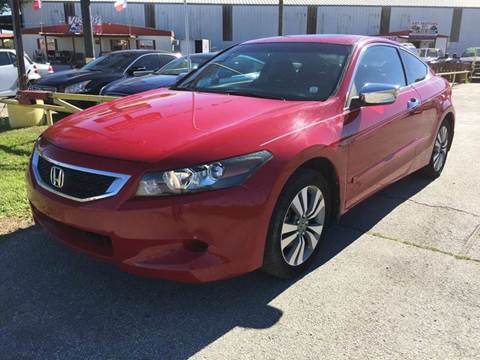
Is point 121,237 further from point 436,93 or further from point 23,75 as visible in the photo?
point 23,75

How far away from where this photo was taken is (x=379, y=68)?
4289 millimetres

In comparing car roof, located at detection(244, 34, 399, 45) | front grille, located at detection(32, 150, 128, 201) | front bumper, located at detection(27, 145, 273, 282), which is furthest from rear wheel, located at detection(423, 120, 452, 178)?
front grille, located at detection(32, 150, 128, 201)

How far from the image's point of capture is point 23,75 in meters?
10.1

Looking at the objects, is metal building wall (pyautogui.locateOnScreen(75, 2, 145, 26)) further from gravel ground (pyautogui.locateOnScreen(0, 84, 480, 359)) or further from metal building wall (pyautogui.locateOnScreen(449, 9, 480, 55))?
gravel ground (pyautogui.locateOnScreen(0, 84, 480, 359))

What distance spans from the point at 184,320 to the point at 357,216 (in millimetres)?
2242

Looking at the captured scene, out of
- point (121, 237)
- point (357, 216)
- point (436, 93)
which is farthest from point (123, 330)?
point (436, 93)

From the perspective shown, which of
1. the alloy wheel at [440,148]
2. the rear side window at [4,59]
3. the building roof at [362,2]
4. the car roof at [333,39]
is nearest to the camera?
the car roof at [333,39]

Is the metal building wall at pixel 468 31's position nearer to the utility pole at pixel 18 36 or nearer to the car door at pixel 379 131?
the utility pole at pixel 18 36

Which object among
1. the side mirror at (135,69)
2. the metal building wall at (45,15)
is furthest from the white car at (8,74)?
the metal building wall at (45,15)

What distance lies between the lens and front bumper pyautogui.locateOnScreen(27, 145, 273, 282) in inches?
101

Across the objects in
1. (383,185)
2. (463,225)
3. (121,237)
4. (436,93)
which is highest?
(436,93)

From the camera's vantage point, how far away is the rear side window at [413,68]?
482cm

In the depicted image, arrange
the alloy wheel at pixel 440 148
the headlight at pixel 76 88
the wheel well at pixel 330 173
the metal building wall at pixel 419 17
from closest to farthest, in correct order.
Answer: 1. the wheel well at pixel 330 173
2. the alloy wheel at pixel 440 148
3. the headlight at pixel 76 88
4. the metal building wall at pixel 419 17

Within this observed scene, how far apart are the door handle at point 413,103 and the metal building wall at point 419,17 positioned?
50.6 m
